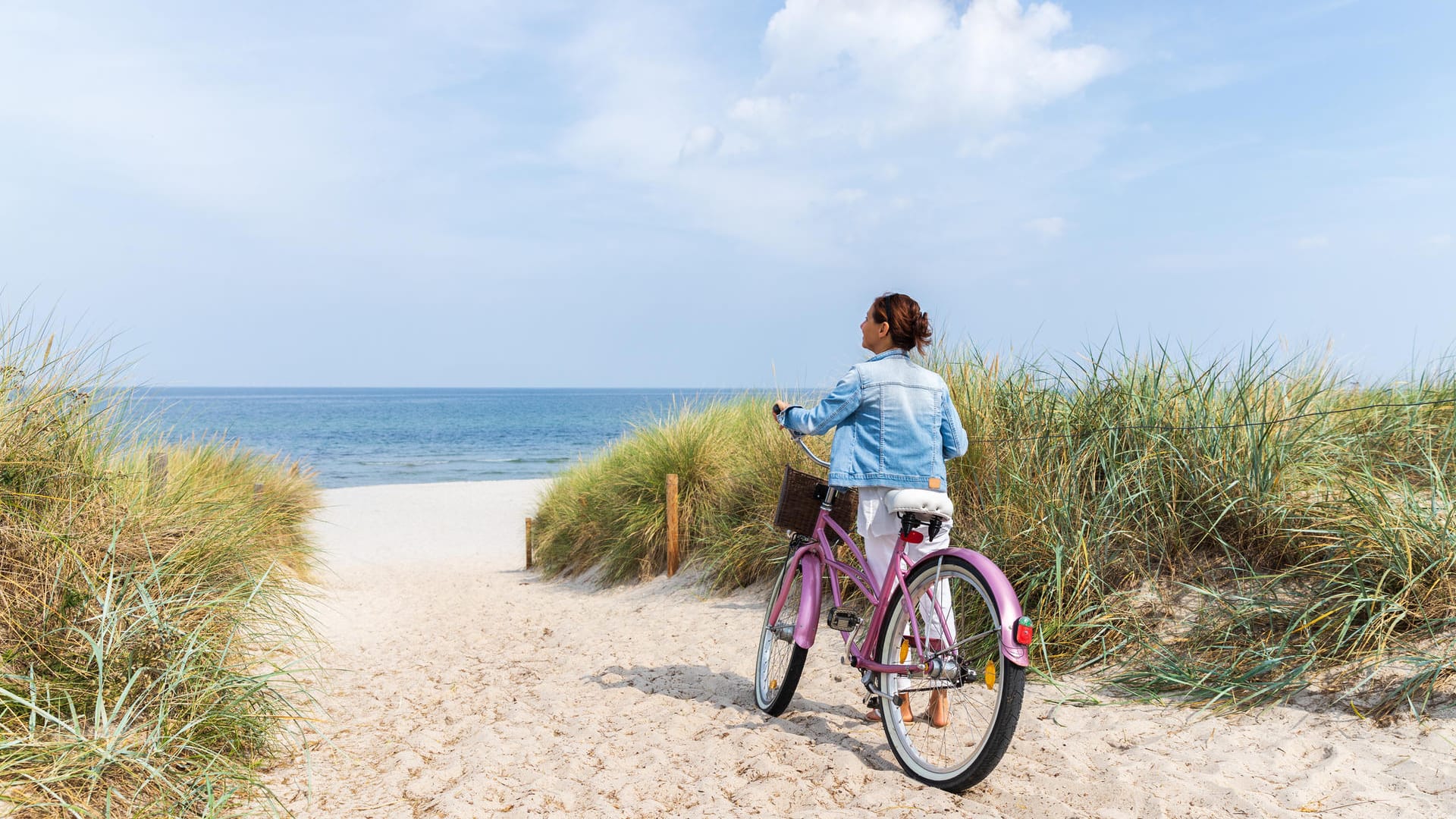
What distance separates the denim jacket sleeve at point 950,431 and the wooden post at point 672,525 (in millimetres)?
4799

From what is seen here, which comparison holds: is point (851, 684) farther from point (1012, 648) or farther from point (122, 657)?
point (122, 657)

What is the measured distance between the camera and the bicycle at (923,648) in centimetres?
285

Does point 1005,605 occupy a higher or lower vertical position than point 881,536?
lower

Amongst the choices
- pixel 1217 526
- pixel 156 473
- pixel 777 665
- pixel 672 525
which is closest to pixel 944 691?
pixel 777 665

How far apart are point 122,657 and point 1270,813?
423 cm

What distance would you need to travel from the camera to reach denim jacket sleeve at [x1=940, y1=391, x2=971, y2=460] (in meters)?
3.73

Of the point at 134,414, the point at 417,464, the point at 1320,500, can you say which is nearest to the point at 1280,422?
the point at 1320,500

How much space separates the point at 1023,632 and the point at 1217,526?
8.68ft

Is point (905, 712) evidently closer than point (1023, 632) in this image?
No

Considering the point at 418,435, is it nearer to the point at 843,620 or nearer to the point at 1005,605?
the point at 843,620

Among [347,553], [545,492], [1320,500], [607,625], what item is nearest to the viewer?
[1320,500]

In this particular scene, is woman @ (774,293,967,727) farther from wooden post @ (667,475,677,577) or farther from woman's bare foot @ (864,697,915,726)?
wooden post @ (667,475,677,577)

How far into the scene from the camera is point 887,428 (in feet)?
11.8

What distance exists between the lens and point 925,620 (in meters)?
3.30
